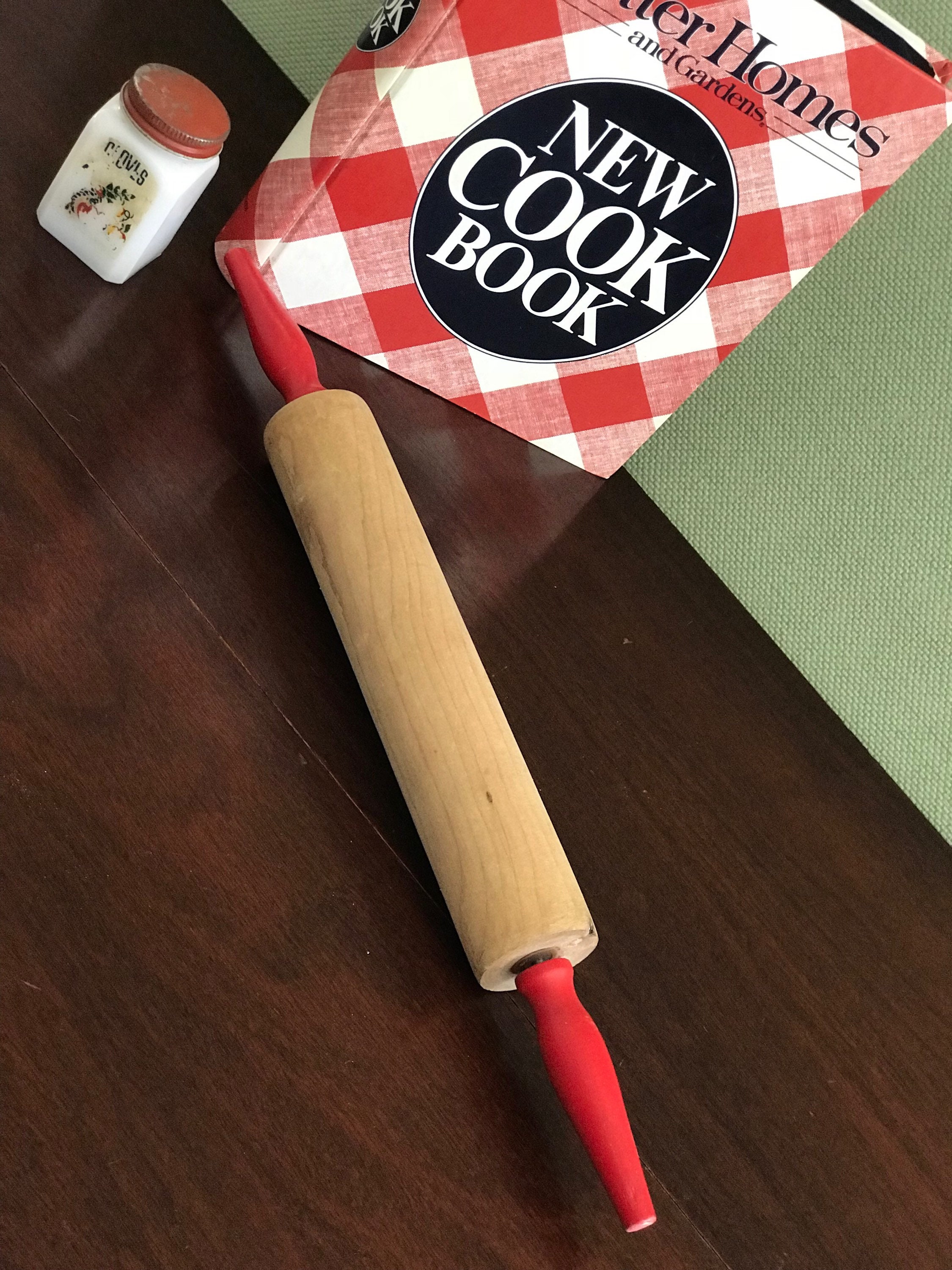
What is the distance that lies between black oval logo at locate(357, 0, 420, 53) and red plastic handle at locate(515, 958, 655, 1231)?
48 cm

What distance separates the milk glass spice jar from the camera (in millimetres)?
531

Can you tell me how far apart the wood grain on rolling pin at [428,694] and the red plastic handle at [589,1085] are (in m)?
0.02

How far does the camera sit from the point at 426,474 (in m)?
0.61

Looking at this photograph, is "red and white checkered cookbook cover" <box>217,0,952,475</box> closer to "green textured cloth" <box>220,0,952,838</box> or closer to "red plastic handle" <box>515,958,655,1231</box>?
"green textured cloth" <box>220,0,952,838</box>

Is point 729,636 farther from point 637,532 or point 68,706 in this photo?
point 68,706

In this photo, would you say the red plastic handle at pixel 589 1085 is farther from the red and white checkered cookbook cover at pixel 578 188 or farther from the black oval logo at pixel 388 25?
the black oval logo at pixel 388 25

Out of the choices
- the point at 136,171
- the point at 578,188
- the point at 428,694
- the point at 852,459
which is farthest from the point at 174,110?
the point at 852,459

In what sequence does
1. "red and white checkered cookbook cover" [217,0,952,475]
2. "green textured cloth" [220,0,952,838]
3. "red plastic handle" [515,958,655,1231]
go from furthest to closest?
"green textured cloth" [220,0,952,838] < "red and white checkered cookbook cover" [217,0,952,475] < "red plastic handle" [515,958,655,1231]

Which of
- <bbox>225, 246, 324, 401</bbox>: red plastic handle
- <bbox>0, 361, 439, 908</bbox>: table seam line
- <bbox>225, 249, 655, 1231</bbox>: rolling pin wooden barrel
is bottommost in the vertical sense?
<bbox>0, 361, 439, 908</bbox>: table seam line

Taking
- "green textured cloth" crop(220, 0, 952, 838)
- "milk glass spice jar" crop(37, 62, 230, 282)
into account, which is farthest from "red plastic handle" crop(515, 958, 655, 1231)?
"milk glass spice jar" crop(37, 62, 230, 282)

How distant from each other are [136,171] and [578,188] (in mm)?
239

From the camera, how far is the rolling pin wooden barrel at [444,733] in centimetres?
41

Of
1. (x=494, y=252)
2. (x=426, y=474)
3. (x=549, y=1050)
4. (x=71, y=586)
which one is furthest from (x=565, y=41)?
(x=549, y=1050)

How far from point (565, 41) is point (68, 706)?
416 mm
